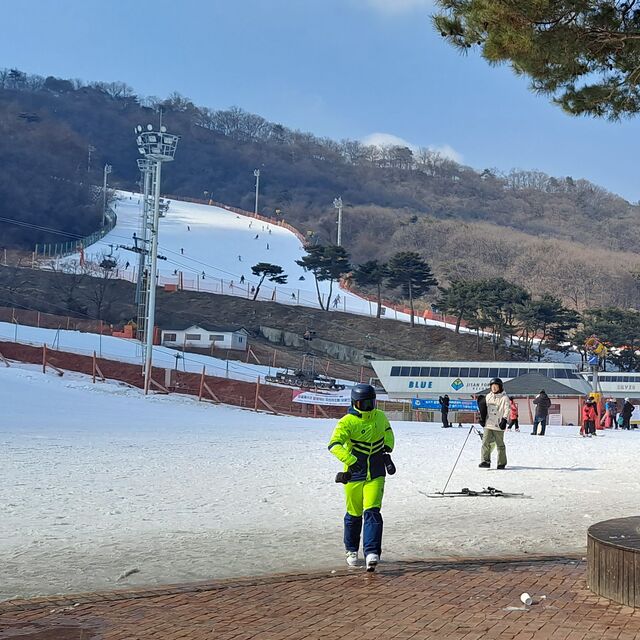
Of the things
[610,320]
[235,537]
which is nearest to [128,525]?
[235,537]

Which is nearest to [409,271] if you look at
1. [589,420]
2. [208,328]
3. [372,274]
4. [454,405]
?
[372,274]

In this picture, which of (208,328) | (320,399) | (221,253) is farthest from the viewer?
(221,253)

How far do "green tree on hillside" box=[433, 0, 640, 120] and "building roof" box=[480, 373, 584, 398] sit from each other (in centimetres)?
3041

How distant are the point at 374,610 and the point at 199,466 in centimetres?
860

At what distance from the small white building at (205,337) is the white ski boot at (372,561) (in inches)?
1787

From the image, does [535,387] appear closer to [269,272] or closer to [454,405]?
[454,405]

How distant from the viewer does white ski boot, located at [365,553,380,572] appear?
22.5 ft

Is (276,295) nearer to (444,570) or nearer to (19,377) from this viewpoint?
(19,377)

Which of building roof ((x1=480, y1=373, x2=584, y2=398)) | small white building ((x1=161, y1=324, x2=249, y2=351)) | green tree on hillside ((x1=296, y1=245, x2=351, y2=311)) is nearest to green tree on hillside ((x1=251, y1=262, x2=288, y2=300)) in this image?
green tree on hillside ((x1=296, y1=245, x2=351, y2=311))

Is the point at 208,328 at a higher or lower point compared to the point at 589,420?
higher

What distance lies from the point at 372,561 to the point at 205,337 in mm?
46489

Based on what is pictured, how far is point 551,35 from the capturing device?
8.01 m

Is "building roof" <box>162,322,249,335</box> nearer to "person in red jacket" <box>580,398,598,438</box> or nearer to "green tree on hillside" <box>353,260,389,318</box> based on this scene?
"green tree on hillside" <box>353,260,389,318</box>

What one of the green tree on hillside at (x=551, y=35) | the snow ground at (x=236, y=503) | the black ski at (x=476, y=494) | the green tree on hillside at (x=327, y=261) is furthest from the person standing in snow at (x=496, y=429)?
the green tree on hillside at (x=327, y=261)
